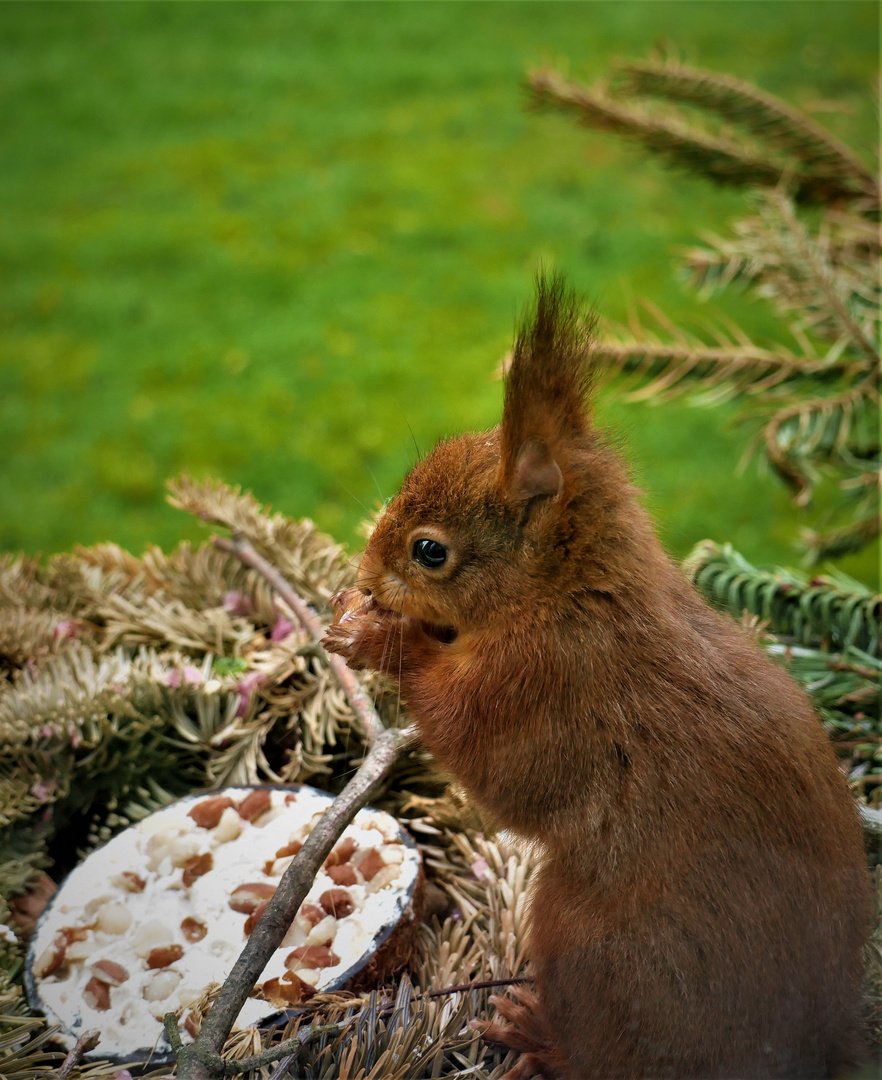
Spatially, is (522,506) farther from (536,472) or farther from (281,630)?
(281,630)

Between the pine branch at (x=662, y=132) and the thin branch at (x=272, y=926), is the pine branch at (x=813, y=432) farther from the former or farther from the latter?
the thin branch at (x=272, y=926)

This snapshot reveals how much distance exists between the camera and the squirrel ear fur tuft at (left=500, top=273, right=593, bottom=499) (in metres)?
0.57

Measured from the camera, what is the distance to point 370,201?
2609 mm

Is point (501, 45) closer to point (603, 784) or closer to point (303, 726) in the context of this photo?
point (303, 726)

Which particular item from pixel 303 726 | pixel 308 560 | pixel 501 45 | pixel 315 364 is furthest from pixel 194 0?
pixel 303 726

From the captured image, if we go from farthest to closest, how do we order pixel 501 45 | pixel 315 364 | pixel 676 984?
pixel 501 45 → pixel 315 364 → pixel 676 984

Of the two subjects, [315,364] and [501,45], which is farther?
[501,45]

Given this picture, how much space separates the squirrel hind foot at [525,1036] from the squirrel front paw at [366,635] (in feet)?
0.80

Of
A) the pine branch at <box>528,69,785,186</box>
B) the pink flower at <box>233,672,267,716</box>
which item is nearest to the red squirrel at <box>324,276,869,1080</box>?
the pink flower at <box>233,672,267,716</box>

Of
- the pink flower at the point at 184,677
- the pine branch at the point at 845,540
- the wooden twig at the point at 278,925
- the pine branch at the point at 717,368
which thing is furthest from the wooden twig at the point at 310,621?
the pine branch at the point at 845,540

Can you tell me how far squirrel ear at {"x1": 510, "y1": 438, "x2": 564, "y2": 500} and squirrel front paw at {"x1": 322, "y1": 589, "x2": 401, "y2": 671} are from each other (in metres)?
0.15

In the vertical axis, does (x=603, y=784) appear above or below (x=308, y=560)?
below

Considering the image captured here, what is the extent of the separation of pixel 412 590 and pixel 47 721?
14.3 inches

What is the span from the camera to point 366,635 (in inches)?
28.2
